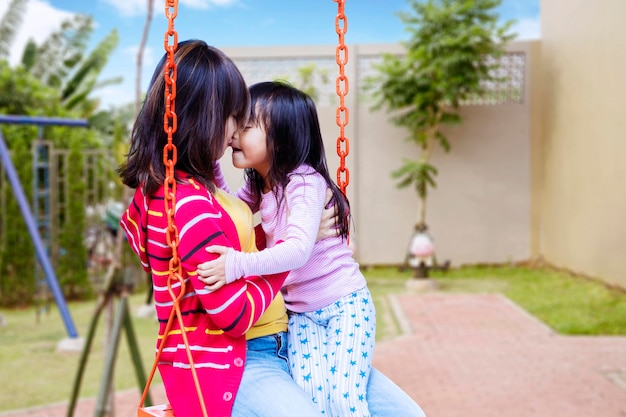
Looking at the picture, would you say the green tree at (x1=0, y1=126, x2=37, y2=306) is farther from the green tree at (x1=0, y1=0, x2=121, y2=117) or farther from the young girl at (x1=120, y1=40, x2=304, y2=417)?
the young girl at (x1=120, y1=40, x2=304, y2=417)

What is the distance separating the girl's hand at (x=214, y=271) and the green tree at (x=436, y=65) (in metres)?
7.39

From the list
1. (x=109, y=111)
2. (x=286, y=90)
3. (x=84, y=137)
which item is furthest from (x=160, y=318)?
(x=109, y=111)

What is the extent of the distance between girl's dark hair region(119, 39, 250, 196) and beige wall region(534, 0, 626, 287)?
630cm

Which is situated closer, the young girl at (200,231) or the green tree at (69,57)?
the young girl at (200,231)

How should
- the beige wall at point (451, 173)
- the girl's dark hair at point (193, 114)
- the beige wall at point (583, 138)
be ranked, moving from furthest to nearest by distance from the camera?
1. the beige wall at point (451, 173)
2. the beige wall at point (583, 138)
3. the girl's dark hair at point (193, 114)

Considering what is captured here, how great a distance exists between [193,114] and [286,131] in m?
0.20

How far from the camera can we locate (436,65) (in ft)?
28.0

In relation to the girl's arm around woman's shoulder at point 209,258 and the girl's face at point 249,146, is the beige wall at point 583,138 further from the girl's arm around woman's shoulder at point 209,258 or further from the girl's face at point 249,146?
the girl's arm around woman's shoulder at point 209,258

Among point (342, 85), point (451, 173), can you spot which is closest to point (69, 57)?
point (451, 173)

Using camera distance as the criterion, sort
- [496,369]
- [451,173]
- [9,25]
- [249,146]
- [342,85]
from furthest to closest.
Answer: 1. [9,25]
2. [451,173]
3. [496,369]
4. [342,85]
5. [249,146]

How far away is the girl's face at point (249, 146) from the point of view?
148cm

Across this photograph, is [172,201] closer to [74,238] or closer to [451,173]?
[74,238]

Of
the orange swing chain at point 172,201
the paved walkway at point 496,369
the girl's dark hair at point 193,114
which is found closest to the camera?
the orange swing chain at point 172,201

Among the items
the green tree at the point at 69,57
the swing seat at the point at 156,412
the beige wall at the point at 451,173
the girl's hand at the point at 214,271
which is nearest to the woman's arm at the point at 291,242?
the girl's hand at the point at 214,271
